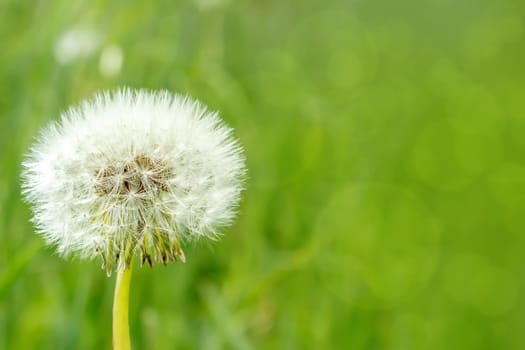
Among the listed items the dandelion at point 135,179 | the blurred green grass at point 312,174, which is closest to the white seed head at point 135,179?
the dandelion at point 135,179

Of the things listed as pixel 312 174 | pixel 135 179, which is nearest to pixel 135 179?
pixel 135 179

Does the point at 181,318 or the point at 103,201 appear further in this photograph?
the point at 181,318

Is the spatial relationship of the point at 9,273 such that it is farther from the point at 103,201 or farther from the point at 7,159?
the point at 7,159

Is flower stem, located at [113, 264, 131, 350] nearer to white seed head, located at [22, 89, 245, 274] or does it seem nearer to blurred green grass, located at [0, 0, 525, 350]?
white seed head, located at [22, 89, 245, 274]

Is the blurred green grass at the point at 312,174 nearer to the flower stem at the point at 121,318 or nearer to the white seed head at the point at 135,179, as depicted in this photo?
the white seed head at the point at 135,179

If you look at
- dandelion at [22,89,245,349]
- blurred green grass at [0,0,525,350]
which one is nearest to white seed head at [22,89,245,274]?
dandelion at [22,89,245,349]

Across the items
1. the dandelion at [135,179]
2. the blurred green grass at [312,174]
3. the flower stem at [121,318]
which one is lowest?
the flower stem at [121,318]

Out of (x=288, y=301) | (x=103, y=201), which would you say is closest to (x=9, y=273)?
(x=103, y=201)

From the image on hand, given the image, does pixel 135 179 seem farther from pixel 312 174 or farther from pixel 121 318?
pixel 312 174
